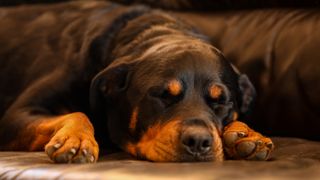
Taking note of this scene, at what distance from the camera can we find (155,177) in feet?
3.89

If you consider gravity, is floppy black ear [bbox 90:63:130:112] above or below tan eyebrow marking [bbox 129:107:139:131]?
above

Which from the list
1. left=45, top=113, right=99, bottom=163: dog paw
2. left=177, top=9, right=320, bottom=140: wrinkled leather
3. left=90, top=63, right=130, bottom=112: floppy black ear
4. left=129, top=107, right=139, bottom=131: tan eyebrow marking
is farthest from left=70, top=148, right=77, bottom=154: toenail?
left=177, top=9, right=320, bottom=140: wrinkled leather

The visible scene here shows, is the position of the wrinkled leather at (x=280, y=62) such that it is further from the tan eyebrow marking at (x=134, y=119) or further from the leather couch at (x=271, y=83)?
the tan eyebrow marking at (x=134, y=119)

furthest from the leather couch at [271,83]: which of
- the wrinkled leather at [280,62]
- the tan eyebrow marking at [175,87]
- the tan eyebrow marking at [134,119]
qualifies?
the tan eyebrow marking at [175,87]

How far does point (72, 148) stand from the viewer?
4.96 ft

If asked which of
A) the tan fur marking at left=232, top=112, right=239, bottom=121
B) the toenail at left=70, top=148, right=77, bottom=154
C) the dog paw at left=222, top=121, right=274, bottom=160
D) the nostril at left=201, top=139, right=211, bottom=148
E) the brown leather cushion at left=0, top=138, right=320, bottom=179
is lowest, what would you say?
the tan fur marking at left=232, top=112, right=239, bottom=121

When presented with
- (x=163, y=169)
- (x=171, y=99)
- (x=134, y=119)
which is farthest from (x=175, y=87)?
(x=163, y=169)

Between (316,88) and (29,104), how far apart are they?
96 cm

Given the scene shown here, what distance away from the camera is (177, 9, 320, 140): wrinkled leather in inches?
81.7

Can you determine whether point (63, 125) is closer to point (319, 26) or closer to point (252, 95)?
point (252, 95)

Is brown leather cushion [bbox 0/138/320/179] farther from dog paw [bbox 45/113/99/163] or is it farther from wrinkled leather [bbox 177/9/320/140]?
wrinkled leather [bbox 177/9/320/140]

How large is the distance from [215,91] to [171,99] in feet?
0.44

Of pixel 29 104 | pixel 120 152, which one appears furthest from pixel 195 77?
pixel 29 104

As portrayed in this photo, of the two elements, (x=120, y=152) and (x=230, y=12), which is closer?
(x=120, y=152)
